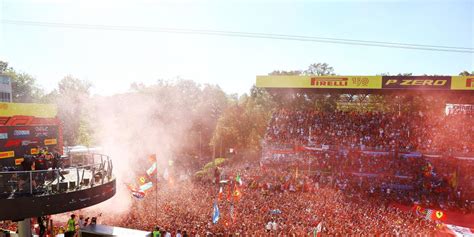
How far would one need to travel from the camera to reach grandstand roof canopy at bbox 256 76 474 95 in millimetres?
23984

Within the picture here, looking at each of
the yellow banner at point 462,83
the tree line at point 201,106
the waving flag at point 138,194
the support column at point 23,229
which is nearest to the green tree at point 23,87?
the tree line at point 201,106

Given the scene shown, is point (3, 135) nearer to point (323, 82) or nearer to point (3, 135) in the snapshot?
point (3, 135)

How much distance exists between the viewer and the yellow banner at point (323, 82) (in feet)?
84.1

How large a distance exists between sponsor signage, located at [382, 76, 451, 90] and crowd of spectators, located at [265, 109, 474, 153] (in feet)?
13.1

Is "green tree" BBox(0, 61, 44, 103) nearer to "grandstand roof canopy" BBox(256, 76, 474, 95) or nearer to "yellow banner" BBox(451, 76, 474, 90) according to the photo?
"grandstand roof canopy" BBox(256, 76, 474, 95)

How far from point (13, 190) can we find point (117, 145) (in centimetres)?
3204

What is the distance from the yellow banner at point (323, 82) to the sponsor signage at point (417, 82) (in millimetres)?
686

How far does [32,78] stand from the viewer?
186 ft

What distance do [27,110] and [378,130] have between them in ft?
80.8

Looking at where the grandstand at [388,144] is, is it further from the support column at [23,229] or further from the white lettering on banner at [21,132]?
the support column at [23,229]

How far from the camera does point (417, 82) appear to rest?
2491 centimetres

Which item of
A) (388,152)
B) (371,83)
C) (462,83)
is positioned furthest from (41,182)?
(462,83)

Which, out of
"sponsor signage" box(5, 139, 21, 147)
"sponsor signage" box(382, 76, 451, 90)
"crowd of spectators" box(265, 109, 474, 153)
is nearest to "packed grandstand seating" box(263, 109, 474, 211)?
"crowd of spectators" box(265, 109, 474, 153)

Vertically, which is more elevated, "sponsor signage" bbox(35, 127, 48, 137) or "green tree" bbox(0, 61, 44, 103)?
"green tree" bbox(0, 61, 44, 103)
